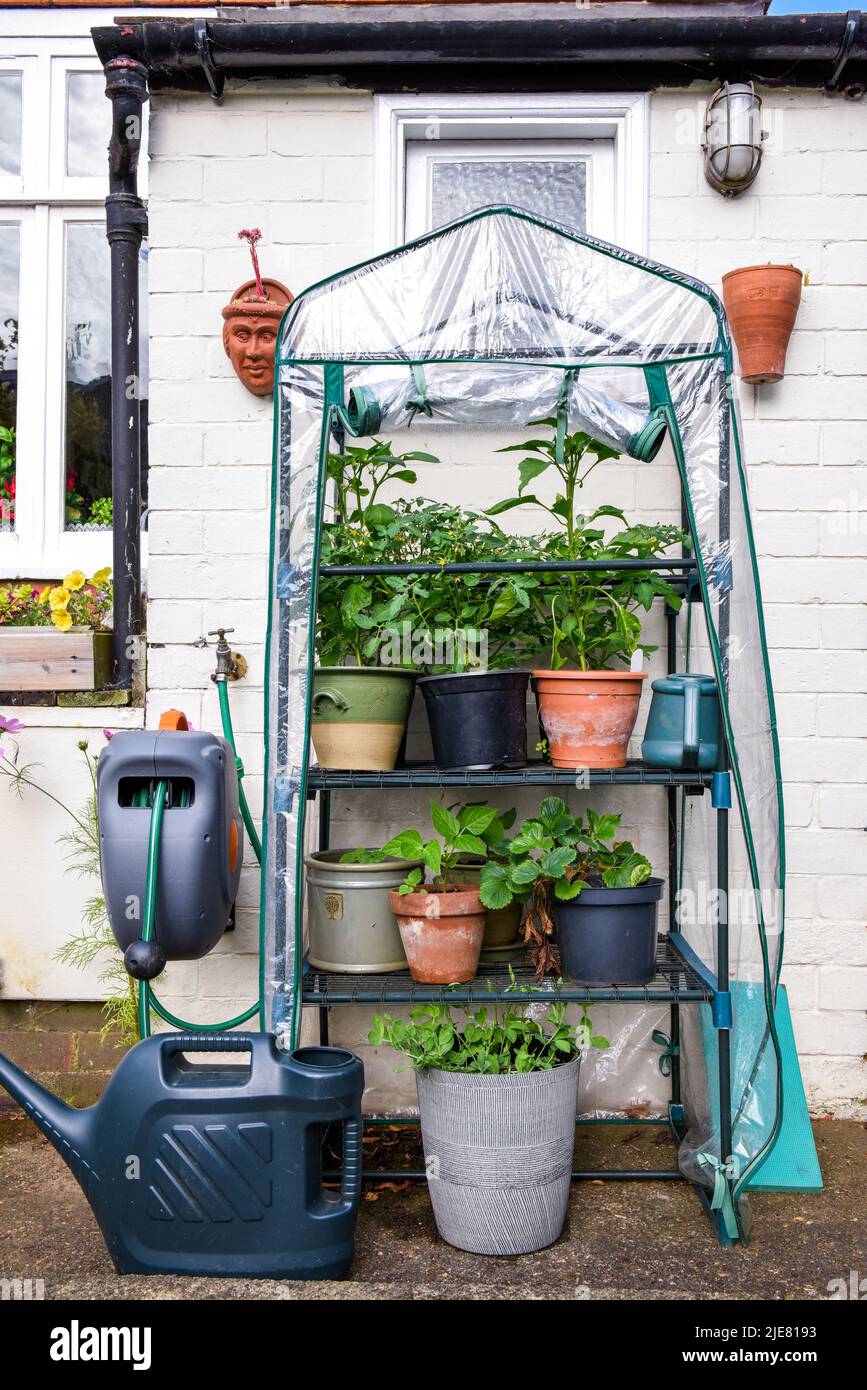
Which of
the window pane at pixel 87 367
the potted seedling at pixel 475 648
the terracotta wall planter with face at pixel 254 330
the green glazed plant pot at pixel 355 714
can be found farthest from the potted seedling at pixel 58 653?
the potted seedling at pixel 475 648

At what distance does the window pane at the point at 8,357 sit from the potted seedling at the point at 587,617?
1.86m

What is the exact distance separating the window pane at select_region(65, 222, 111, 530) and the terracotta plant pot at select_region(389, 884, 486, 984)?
6.08 feet

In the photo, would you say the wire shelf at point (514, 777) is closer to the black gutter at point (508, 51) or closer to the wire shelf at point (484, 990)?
the wire shelf at point (484, 990)

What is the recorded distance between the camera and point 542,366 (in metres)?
2.27

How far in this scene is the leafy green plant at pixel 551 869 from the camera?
7.51 ft

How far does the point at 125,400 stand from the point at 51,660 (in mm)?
747

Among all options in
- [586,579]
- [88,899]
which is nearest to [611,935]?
[586,579]

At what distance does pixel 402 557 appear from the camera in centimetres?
255

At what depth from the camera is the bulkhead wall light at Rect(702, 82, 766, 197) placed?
275 cm

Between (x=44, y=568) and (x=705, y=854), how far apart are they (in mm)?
2115

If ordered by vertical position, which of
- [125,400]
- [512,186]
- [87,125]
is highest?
[87,125]

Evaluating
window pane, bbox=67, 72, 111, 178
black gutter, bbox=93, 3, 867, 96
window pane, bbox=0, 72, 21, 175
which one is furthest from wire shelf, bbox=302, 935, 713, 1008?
window pane, bbox=0, 72, 21, 175

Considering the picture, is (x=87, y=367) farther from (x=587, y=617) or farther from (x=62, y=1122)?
(x=62, y=1122)

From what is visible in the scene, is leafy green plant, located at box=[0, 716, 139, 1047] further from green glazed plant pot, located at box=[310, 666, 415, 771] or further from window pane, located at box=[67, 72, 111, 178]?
window pane, located at box=[67, 72, 111, 178]
